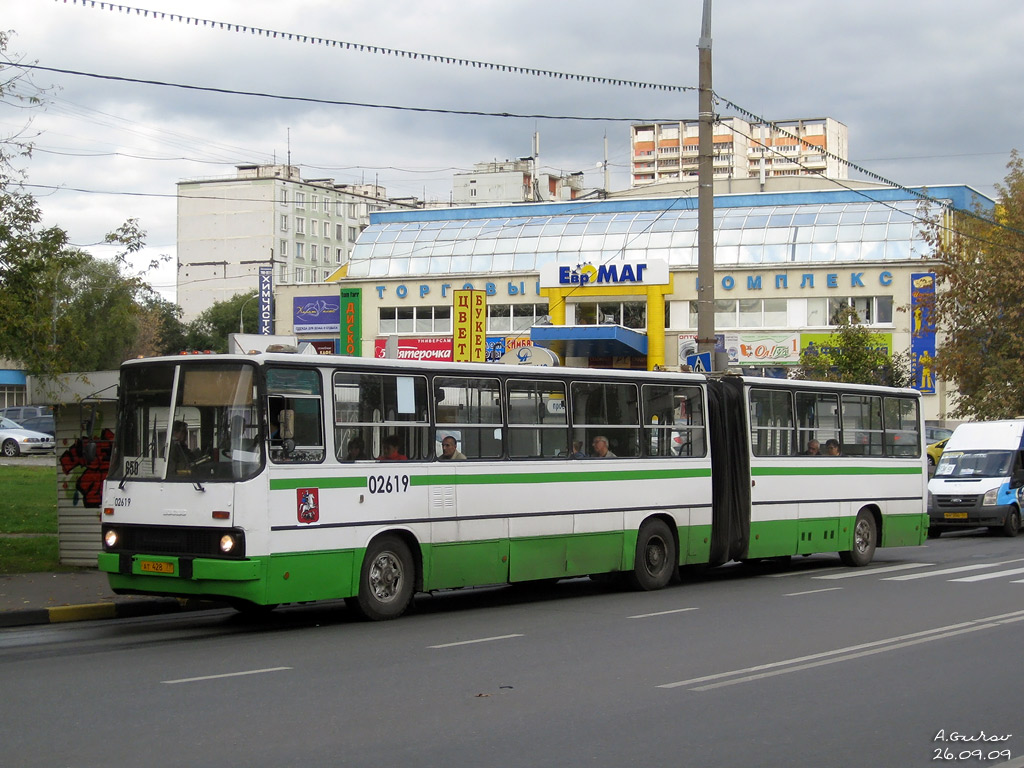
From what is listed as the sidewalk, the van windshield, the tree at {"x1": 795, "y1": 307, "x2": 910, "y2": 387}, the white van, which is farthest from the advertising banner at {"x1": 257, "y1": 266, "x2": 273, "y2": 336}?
the sidewalk

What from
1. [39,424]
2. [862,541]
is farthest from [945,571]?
[39,424]

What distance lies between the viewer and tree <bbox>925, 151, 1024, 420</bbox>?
3819cm

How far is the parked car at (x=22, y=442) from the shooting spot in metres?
49.3

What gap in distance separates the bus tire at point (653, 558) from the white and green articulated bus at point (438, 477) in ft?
0.11

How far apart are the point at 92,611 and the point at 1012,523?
21.1 metres

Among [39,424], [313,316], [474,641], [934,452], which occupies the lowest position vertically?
[474,641]

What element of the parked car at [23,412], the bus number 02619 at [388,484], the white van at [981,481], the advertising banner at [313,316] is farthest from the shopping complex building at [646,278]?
the bus number 02619 at [388,484]

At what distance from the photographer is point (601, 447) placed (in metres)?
16.3

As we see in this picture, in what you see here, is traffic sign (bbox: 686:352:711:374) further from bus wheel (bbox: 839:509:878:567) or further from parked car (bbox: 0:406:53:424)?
parked car (bbox: 0:406:53:424)

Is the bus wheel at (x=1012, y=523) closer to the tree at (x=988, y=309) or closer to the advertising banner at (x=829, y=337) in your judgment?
the tree at (x=988, y=309)

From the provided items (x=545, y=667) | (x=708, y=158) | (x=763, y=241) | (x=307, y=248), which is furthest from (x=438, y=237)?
(x=307, y=248)

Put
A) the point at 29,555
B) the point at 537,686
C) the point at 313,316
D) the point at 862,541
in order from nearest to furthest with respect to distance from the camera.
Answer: the point at 537,686, the point at 29,555, the point at 862,541, the point at 313,316

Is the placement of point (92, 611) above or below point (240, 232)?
below

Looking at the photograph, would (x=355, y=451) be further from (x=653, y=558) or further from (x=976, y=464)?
(x=976, y=464)
